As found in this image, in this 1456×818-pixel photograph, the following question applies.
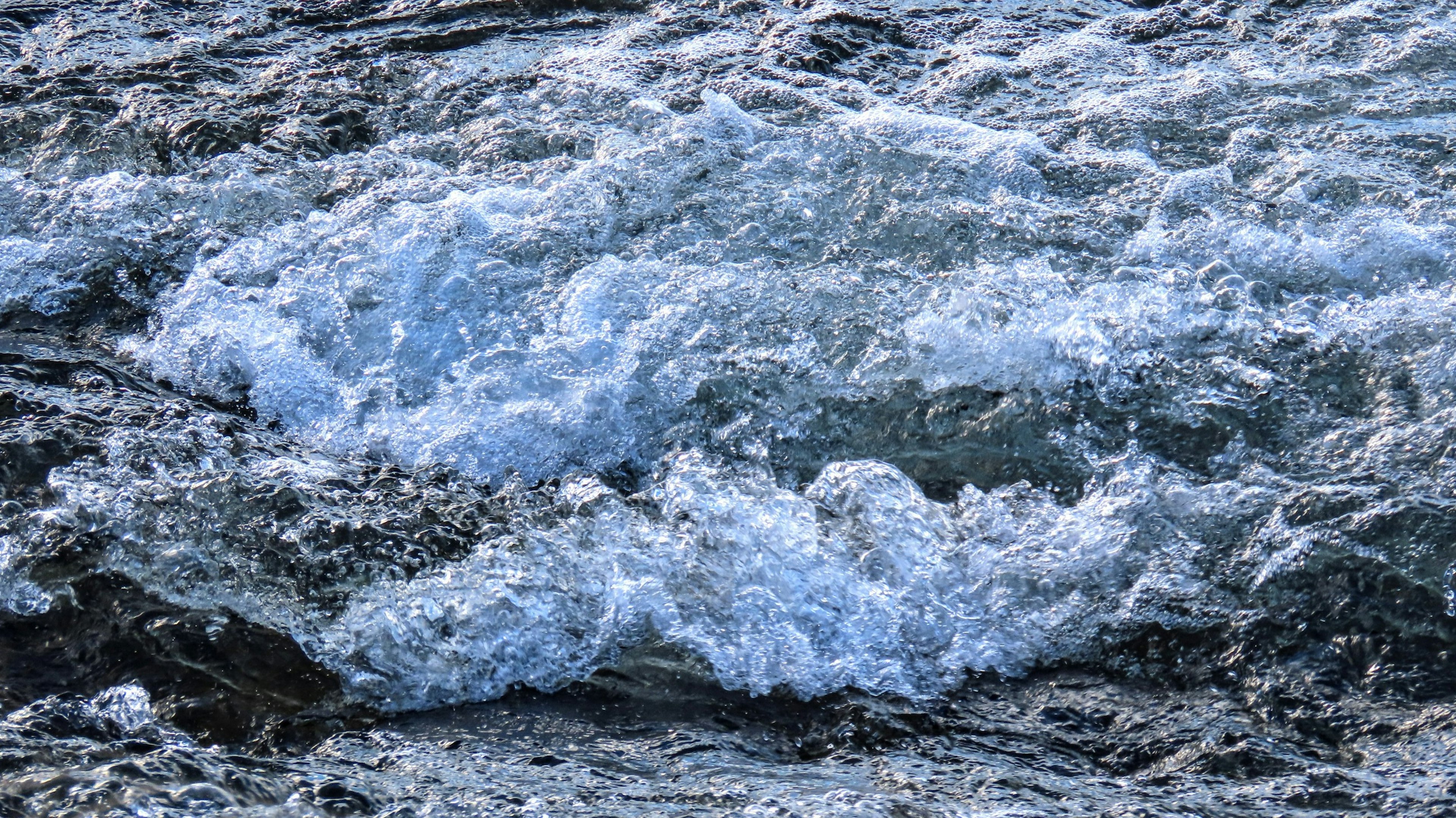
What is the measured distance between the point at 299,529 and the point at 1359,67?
11.3 ft

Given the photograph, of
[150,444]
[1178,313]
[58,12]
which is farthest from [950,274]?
[58,12]

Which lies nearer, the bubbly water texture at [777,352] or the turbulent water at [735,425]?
the turbulent water at [735,425]

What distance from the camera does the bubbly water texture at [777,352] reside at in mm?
2072

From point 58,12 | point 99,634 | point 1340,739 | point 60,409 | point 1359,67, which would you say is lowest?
point 1340,739

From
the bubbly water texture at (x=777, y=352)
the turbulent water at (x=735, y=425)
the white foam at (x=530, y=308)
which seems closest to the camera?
the turbulent water at (x=735, y=425)

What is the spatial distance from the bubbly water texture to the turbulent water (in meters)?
0.01

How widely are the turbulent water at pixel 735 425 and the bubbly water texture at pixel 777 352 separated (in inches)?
0.5

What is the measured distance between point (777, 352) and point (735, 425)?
246 millimetres

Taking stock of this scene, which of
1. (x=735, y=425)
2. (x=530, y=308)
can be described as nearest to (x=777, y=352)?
(x=735, y=425)

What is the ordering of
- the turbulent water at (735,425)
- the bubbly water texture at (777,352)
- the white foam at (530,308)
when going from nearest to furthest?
the turbulent water at (735,425) < the bubbly water texture at (777,352) < the white foam at (530,308)

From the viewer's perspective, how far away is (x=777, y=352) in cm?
273

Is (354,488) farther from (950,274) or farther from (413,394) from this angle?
(950,274)

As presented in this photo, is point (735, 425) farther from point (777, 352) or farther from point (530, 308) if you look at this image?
point (530, 308)

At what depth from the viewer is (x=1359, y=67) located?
12.5 ft
